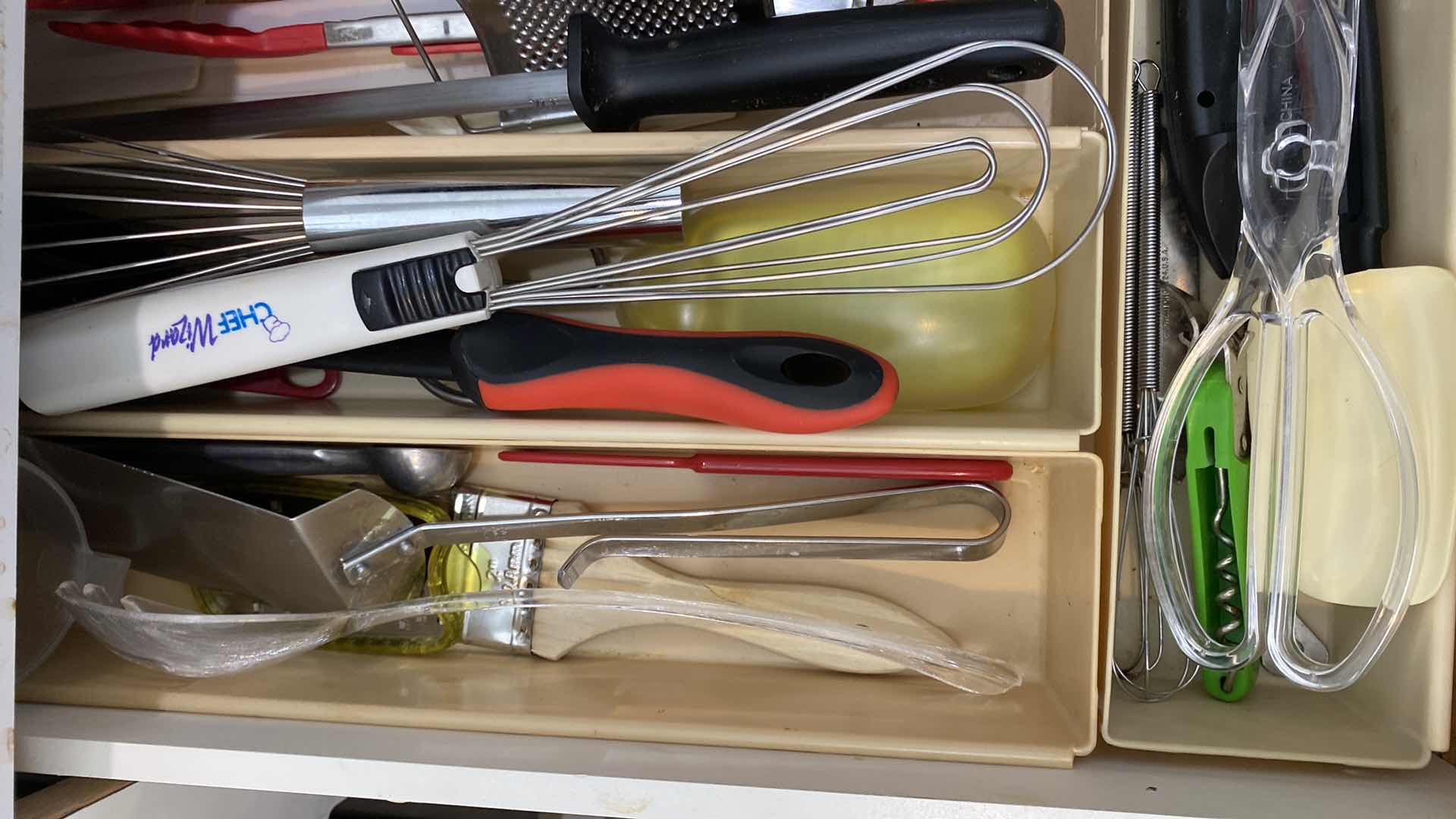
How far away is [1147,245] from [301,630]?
0.58m

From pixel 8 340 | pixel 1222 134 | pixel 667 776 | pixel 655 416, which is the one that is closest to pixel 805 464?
pixel 655 416

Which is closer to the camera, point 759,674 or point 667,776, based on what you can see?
point 667,776

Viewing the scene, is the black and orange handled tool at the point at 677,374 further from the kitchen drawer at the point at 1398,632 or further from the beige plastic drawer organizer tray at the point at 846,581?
the kitchen drawer at the point at 1398,632

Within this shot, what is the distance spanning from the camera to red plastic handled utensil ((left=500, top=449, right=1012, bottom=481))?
563 millimetres

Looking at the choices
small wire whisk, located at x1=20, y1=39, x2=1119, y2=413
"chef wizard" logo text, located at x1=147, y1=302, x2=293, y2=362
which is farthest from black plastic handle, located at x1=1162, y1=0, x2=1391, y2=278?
"chef wizard" logo text, located at x1=147, y1=302, x2=293, y2=362

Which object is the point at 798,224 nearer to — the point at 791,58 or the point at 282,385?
the point at 791,58

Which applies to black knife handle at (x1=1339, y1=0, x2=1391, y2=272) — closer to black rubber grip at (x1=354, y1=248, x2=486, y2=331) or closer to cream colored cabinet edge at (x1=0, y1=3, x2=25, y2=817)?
black rubber grip at (x1=354, y1=248, x2=486, y2=331)

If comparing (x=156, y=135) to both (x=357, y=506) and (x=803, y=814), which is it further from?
(x=803, y=814)

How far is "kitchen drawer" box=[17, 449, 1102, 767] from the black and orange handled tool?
12 centimetres

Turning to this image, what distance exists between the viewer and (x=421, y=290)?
0.46 metres

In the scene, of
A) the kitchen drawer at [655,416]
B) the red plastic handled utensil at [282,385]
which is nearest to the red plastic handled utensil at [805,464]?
the kitchen drawer at [655,416]

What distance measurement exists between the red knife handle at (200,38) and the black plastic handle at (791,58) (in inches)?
9.4

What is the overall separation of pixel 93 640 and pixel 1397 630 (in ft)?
2.66

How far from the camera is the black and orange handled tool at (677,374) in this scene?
447 mm
